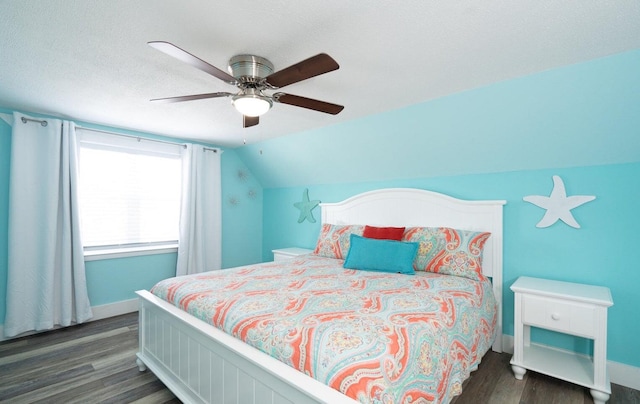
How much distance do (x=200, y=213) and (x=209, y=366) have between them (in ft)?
8.57

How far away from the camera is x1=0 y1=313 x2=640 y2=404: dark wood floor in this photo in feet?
6.42

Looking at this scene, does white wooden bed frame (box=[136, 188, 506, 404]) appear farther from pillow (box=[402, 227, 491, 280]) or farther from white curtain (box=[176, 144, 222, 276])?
white curtain (box=[176, 144, 222, 276])

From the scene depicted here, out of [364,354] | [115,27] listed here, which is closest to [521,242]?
[364,354]

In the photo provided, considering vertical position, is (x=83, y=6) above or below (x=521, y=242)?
above

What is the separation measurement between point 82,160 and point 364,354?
3.59 m

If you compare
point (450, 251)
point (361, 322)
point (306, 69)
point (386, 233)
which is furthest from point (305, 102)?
point (450, 251)

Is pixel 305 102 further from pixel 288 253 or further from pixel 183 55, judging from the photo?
pixel 288 253

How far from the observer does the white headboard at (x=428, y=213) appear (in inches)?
104

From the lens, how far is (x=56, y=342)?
109 inches

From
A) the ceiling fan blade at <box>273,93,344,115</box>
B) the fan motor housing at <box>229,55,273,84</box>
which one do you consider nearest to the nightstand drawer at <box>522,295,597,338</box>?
the ceiling fan blade at <box>273,93,344,115</box>

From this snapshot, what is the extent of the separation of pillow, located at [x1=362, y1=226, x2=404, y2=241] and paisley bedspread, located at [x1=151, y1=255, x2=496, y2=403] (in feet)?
1.77

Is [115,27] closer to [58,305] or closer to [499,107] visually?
[499,107]

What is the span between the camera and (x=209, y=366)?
5.41ft

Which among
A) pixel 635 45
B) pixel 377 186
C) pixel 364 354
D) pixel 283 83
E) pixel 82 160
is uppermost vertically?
pixel 635 45
